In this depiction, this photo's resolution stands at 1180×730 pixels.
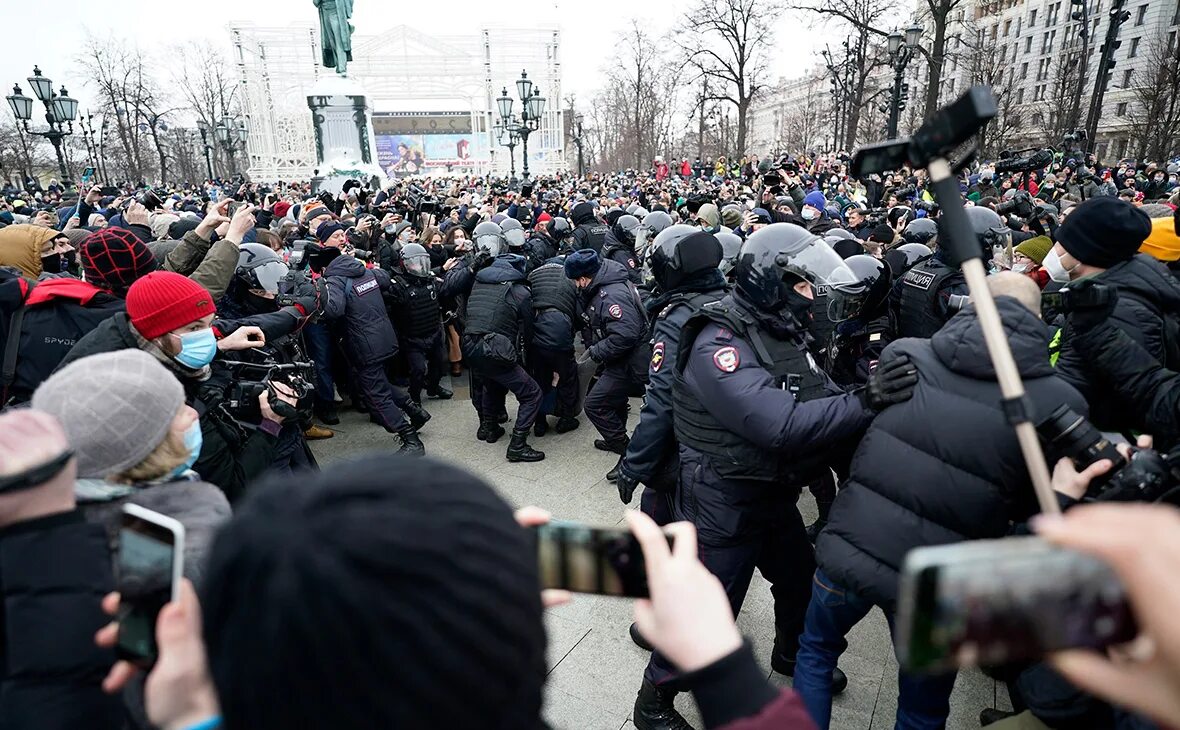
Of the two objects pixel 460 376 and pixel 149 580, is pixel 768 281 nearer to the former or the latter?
pixel 149 580

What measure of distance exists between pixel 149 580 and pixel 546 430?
18.9 feet

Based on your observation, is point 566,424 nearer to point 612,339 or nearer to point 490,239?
point 612,339

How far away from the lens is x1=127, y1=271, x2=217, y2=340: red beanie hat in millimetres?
2828

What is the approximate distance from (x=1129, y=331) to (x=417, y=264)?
18.5 feet

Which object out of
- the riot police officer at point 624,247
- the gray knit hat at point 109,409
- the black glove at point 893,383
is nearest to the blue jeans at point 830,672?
the black glove at point 893,383

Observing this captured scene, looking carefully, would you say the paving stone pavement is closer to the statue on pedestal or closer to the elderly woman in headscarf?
the elderly woman in headscarf

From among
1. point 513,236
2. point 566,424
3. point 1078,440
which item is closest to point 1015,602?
point 1078,440

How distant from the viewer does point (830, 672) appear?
266cm

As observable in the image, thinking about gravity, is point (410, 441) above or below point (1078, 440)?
below

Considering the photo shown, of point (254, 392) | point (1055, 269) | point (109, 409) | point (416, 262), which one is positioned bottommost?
point (254, 392)

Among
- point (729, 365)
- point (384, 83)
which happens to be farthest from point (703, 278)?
point (384, 83)

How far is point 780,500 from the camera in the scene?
2.96 m

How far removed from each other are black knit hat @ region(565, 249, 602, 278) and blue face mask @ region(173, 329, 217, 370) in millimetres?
3321

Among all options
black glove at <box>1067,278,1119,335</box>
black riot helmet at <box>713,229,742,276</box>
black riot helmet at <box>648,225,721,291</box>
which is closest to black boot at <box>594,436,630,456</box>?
black riot helmet at <box>713,229,742,276</box>
